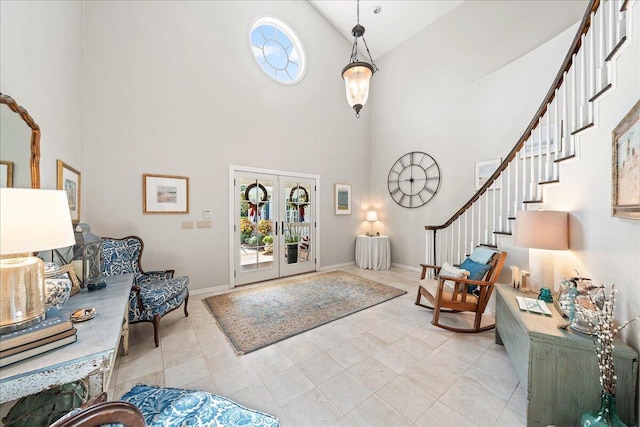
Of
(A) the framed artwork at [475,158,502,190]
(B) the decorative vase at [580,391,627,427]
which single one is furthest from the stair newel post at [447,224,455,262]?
(B) the decorative vase at [580,391,627,427]

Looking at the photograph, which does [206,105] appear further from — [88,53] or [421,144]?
[421,144]

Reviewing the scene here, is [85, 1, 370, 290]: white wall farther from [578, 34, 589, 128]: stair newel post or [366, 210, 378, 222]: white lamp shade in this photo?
[578, 34, 589, 128]: stair newel post

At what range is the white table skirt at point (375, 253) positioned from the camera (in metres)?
5.23

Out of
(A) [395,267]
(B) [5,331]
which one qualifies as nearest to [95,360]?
(B) [5,331]

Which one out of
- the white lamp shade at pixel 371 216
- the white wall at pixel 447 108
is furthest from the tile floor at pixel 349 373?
the white lamp shade at pixel 371 216

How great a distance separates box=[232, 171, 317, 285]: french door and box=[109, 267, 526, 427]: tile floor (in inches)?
63.2

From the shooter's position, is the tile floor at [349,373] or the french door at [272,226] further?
the french door at [272,226]

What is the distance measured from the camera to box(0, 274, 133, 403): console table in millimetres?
938

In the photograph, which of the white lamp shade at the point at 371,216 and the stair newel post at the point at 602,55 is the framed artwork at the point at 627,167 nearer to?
the stair newel post at the point at 602,55

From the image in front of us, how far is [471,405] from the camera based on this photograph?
1.62m

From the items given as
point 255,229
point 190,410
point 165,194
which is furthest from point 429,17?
point 190,410

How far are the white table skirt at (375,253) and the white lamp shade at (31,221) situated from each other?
15.8 feet

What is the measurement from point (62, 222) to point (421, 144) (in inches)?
212

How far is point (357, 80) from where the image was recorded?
266 cm
